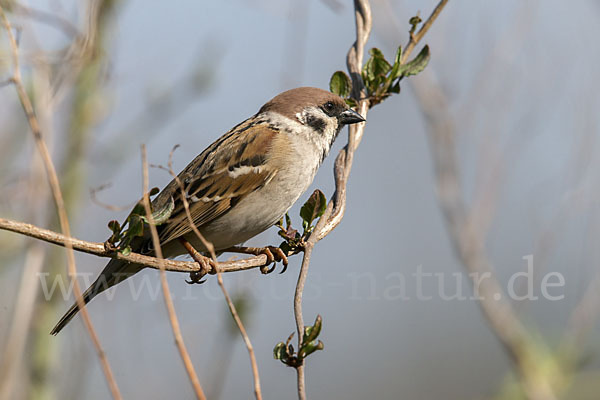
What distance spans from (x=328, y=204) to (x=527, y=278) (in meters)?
1.58

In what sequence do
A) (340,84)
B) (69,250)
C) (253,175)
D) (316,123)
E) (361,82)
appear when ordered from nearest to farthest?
(69,250), (361,82), (340,84), (253,175), (316,123)

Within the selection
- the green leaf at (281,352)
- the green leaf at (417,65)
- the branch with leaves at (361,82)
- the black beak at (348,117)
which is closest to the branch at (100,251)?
the branch with leaves at (361,82)

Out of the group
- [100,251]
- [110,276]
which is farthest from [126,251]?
[110,276]

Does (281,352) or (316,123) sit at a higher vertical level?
(316,123)

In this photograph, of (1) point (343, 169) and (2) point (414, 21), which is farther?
(2) point (414, 21)

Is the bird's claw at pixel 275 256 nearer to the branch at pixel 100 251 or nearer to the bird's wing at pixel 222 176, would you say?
the bird's wing at pixel 222 176

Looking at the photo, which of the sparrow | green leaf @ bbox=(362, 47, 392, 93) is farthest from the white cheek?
green leaf @ bbox=(362, 47, 392, 93)

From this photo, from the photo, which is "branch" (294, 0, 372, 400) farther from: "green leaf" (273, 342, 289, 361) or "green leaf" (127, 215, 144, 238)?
"green leaf" (127, 215, 144, 238)

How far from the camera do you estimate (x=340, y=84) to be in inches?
117

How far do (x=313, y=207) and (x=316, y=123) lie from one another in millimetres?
1403

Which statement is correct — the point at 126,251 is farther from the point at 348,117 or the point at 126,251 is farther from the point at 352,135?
the point at 348,117

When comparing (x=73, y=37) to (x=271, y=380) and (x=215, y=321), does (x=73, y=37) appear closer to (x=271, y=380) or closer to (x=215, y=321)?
(x=215, y=321)

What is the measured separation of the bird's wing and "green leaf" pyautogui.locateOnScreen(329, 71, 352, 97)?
0.67m

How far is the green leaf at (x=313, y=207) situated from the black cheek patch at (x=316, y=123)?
134 cm
